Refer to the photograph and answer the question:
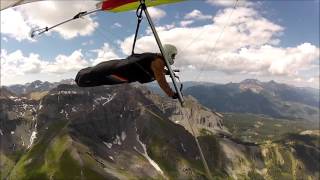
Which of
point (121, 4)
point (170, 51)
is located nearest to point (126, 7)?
point (121, 4)

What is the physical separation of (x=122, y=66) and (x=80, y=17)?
8.88 ft

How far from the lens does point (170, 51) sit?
11.7m

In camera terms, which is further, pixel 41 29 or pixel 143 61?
pixel 41 29

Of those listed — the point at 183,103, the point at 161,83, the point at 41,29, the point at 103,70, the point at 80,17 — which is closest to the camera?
the point at 183,103

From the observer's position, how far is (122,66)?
1177 cm

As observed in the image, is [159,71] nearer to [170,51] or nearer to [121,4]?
[170,51]

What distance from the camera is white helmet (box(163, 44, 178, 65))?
11.6 m

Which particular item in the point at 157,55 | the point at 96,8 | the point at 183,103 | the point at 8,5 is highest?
the point at 8,5

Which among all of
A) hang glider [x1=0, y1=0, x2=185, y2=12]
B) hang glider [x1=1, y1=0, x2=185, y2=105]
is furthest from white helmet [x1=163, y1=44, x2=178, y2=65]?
hang glider [x1=0, y1=0, x2=185, y2=12]

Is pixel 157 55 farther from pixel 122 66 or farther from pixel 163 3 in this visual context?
pixel 163 3

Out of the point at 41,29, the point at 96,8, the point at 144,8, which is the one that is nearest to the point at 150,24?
the point at 144,8

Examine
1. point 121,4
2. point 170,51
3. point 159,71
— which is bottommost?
point 159,71

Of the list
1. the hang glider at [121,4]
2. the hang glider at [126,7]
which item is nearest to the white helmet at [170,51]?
the hang glider at [126,7]

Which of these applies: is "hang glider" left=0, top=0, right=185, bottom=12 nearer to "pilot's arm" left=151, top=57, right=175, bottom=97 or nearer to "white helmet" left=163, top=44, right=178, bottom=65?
"white helmet" left=163, top=44, right=178, bottom=65
